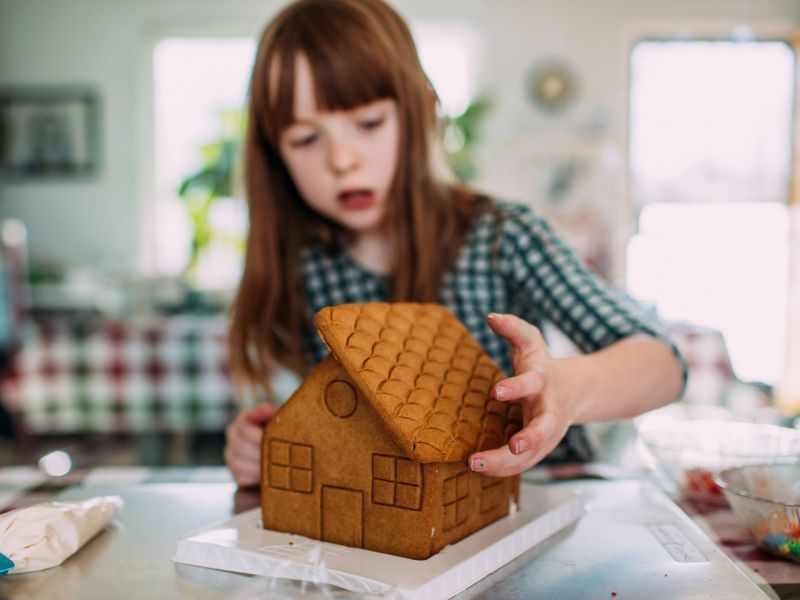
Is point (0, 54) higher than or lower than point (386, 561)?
higher

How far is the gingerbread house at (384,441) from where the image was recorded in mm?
508

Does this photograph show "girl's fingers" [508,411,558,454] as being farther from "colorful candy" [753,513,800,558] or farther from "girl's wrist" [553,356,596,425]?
"colorful candy" [753,513,800,558]

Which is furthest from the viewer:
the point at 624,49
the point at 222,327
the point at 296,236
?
the point at 624,49

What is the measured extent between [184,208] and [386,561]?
416 centimetres

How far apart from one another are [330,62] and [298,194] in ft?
0.90

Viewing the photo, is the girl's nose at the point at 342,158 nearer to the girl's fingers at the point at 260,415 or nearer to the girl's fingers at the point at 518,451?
the girl's fingers at the point at 260,415

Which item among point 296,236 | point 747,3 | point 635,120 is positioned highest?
point 747,3

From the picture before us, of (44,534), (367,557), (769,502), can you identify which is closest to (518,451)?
(367,557)

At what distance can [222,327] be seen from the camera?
2.37m

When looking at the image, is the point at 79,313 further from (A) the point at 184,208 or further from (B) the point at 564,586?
(B) the point at 564,586

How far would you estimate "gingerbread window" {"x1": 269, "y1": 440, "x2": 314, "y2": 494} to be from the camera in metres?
0.56

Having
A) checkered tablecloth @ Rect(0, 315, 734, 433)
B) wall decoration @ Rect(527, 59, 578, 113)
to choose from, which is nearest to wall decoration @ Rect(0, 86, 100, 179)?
checkered tablecloth @ Rect(0, 315, 734, 433)

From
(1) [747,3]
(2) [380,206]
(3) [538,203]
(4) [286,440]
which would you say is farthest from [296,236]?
(1) [747,3]

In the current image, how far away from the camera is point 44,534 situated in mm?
541
